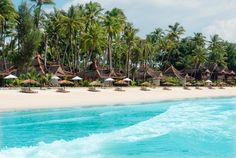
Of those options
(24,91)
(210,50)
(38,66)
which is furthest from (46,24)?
(210,50)

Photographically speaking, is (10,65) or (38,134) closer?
(38,134)

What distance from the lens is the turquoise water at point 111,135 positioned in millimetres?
14758

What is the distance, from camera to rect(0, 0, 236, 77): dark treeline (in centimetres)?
5128

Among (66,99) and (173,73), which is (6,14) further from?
(173,73)

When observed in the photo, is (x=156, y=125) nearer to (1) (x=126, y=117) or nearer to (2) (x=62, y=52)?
(1) (x=126, y=117)

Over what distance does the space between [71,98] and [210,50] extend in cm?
5694

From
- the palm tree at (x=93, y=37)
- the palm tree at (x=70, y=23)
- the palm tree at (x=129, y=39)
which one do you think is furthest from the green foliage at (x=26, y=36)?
the palm tree at (x=129, y=39)

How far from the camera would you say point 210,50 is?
283 ft

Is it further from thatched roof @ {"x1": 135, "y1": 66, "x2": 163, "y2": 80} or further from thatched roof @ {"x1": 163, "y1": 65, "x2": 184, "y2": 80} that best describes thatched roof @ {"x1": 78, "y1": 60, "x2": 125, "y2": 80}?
thatched roof @ {"x1": 163, "y1": 65, "x2": 184, "y2": 80}

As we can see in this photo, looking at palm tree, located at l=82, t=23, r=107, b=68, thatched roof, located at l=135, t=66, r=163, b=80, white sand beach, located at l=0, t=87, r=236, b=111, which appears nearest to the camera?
white sand beach, located at l=0, t=87, r=236, b=111

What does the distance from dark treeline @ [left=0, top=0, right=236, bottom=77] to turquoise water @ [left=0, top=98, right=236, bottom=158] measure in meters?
26.2

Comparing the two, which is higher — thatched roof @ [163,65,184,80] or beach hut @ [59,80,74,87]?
thatched roof @ [163,65,184,80]

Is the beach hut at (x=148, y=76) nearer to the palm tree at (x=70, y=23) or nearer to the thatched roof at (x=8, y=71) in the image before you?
the palm tree at (x=70, y=23)

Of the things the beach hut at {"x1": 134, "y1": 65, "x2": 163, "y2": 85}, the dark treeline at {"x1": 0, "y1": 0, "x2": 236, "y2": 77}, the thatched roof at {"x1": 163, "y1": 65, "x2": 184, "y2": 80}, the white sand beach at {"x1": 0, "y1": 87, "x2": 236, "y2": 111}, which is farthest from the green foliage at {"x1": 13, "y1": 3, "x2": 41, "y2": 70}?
the thatched roof at {"x1": 163, "y1": 65, "x2": 184, "y2": 80}
